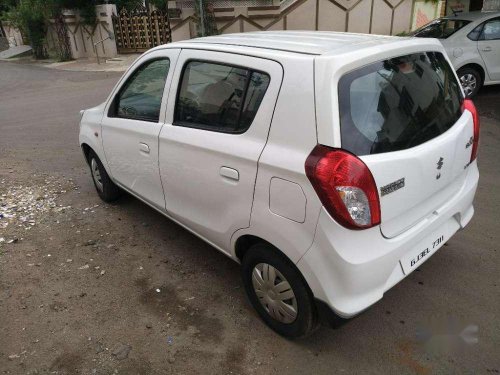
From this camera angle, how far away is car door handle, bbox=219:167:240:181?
258 cm

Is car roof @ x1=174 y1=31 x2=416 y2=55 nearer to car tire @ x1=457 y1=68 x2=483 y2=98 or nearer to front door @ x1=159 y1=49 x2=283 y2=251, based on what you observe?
front door @ x1=159 y1=49 x2=283 y2=251

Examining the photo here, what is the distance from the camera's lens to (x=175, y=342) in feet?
9.18

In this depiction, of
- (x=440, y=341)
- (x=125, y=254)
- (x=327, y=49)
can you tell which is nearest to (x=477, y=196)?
(x=440, y=341)

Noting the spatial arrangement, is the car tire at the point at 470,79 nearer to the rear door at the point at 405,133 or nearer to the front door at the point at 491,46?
the front door at the point at 491,46

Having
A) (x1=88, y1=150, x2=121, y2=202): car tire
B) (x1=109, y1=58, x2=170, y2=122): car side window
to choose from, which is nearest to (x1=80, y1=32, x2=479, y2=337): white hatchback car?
(x1=109, y1=58, x2=170, y2=122): car side window

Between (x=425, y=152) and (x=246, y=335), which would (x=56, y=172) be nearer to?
(x=246, y=335)

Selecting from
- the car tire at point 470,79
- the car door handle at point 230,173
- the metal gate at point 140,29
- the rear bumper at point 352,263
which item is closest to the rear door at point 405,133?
the rear bumper at point 352,263

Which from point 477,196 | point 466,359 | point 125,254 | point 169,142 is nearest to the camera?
point 466,359

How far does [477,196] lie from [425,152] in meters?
2.50

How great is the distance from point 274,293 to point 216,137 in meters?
1.04

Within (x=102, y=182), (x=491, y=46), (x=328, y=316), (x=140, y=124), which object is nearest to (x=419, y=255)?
(x=328, y=316)

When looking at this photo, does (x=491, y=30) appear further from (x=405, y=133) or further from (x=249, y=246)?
(x=249, y=246)

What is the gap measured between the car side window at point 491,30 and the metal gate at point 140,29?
42.2ft

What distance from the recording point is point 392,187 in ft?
7.29
